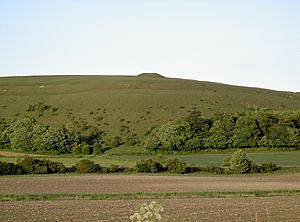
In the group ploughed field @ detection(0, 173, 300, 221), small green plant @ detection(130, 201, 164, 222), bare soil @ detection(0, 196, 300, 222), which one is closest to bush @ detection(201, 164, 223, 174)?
ploughed field @ detection(0, 173, 300, 221)

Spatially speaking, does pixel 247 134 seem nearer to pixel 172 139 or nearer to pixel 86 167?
pixel 172 139

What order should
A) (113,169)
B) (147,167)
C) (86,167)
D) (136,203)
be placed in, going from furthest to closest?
(147,167)
(113,169)
(86,167)
(136,203)

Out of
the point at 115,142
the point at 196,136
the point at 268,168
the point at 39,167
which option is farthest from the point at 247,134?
the point at 39,167

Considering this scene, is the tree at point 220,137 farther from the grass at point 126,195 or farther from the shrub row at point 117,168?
the grass at point 126,195

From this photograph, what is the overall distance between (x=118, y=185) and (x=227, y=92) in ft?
289

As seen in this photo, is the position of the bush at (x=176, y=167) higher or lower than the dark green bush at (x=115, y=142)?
lower

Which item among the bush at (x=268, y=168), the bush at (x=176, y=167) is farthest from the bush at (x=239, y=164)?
the bush at (x=176, y=167)

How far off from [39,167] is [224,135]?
104 ft

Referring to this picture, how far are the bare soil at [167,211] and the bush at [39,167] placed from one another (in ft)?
98.7

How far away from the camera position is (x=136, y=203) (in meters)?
34.3

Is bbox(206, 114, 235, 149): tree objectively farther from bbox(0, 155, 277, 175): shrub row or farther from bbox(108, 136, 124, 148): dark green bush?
bbox(0, 155, 277, 175): shrub row

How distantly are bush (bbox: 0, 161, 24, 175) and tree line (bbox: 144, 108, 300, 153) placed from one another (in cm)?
2762

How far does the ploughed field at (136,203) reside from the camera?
2653cm

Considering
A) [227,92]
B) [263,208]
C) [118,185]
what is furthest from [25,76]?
[263,208]
